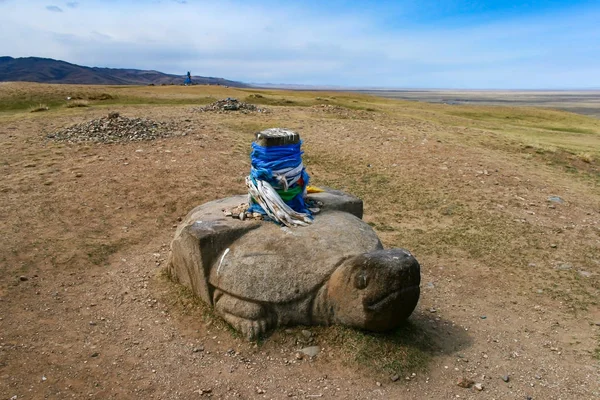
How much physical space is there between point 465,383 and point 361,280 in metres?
1.52

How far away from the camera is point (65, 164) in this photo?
37.4ft

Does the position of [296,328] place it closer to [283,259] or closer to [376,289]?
[283,259]

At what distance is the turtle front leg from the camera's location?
5.43 metres

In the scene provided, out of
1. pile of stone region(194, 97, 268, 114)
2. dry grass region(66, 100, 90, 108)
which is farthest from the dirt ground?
dry grass region(66, 100, 90, 108)

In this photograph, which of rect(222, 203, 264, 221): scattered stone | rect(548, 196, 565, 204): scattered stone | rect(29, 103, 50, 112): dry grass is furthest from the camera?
rect(29, 103, 50, 112): dry grass

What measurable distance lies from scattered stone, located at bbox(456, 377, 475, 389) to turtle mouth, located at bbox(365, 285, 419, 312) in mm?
1059

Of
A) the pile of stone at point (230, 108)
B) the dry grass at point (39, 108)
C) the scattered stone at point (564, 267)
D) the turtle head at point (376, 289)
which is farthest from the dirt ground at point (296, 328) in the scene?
the dry grass at point (39, 108)

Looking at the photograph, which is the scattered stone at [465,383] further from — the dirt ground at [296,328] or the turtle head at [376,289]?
the turtle head at [376,289]

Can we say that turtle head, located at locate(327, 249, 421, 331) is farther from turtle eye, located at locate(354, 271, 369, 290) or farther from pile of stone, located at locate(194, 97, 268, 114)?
pile of stone, located at locate(194, 97, 268, 114)

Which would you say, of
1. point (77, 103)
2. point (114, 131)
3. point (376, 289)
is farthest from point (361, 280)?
point (77, 103)

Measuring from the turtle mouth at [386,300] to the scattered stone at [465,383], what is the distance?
106 centimetres

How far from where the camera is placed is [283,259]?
18.1 ft

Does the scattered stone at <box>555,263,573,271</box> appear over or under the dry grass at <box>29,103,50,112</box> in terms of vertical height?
under

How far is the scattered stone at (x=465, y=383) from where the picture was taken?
488 centimetres
